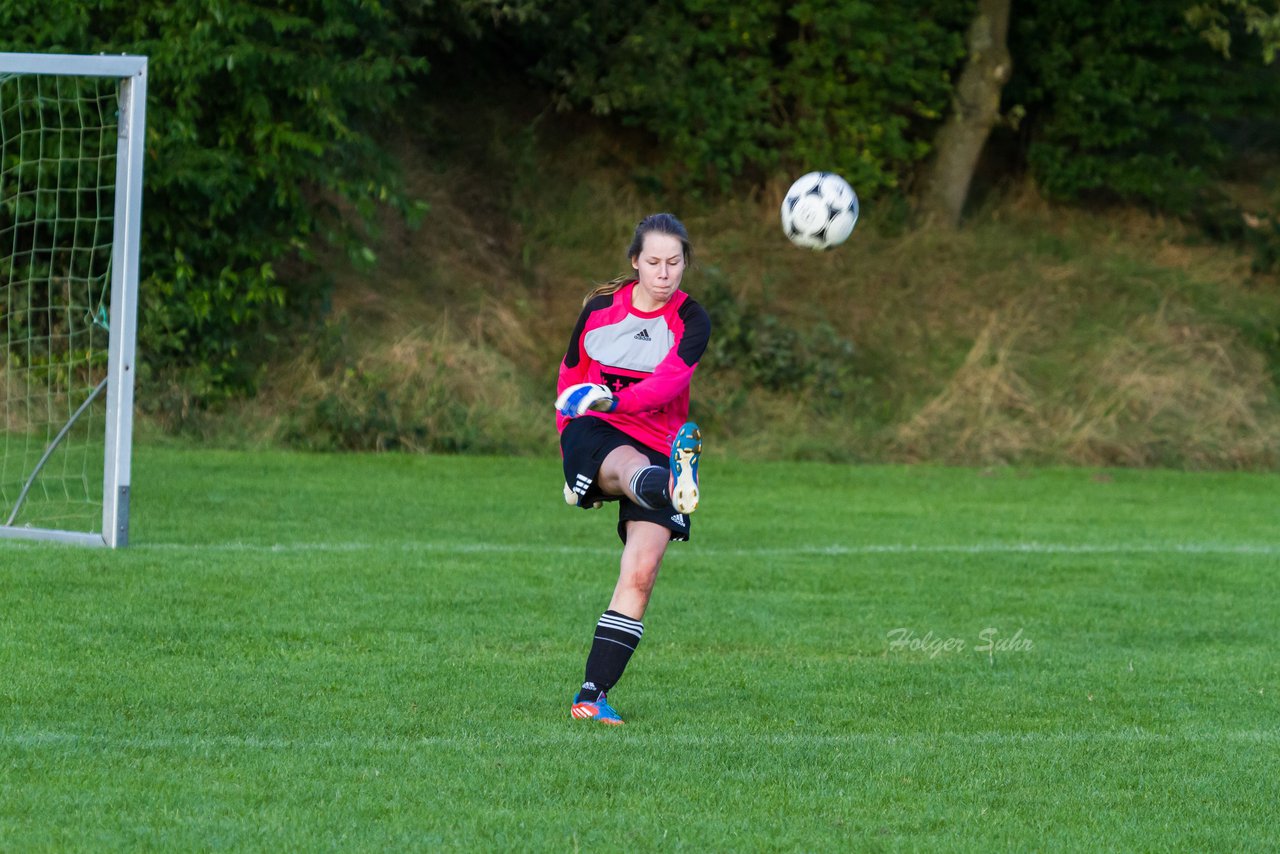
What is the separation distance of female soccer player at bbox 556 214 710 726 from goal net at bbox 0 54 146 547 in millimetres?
4351

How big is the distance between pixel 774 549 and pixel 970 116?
12.5 m

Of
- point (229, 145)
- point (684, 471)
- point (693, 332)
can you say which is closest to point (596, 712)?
point (684, 471)

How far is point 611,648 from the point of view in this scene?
5.50 m

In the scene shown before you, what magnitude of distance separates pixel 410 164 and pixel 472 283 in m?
2.05

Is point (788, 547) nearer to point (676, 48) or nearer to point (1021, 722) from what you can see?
point (1021, 722)

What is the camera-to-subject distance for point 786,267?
20.5 metres

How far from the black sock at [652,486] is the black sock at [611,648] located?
47cm

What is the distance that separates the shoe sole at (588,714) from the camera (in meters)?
5.54

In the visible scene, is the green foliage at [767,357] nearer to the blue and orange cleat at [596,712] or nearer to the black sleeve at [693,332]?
the black sleeve at [693,332]

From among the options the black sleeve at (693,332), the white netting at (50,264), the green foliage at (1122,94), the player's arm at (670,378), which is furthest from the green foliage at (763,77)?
the player's arm at (670,378)

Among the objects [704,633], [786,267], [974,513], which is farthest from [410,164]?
[704,633]

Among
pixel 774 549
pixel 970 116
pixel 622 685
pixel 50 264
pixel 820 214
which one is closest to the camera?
pixel 622 685

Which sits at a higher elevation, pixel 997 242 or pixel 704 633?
pixel 997 242

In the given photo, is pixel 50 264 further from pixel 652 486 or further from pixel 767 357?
pixel 652 486
